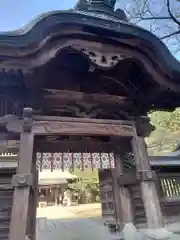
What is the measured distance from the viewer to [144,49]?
11.2 ft

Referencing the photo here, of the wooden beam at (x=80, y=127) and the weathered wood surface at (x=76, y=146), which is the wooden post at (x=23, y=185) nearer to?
the wooden beam at (x=80, y=127)

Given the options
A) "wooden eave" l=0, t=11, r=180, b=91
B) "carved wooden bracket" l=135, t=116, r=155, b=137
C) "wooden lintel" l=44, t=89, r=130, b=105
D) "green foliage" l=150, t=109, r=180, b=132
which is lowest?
"carved wooden bracket" l=135, t=116, r=155, b=137

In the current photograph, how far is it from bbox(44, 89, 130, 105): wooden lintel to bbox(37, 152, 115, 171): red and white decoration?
1285mm

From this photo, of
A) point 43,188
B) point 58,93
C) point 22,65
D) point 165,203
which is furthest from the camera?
point 43,188

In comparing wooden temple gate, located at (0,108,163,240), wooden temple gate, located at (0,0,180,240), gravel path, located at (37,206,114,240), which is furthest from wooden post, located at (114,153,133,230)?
gravel path, located at (37,206,114,240)

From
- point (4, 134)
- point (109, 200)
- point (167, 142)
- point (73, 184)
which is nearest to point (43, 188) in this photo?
point (73, 184)

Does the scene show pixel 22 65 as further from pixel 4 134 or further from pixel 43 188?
pixel 43 188

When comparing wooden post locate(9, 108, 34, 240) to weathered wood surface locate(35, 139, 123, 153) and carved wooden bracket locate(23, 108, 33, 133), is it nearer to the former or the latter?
carved wooden bracket locate(23, 108, 33, 133)

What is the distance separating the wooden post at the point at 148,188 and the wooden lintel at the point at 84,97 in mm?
780

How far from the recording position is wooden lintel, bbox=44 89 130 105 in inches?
145

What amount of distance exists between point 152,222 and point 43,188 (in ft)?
85.2

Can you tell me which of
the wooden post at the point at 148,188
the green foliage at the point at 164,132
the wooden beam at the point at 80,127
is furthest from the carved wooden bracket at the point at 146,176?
the green foliage at the point at 164,132

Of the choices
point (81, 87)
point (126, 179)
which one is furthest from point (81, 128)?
point (126, 179)

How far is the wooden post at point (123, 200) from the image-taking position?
4.84 meters
